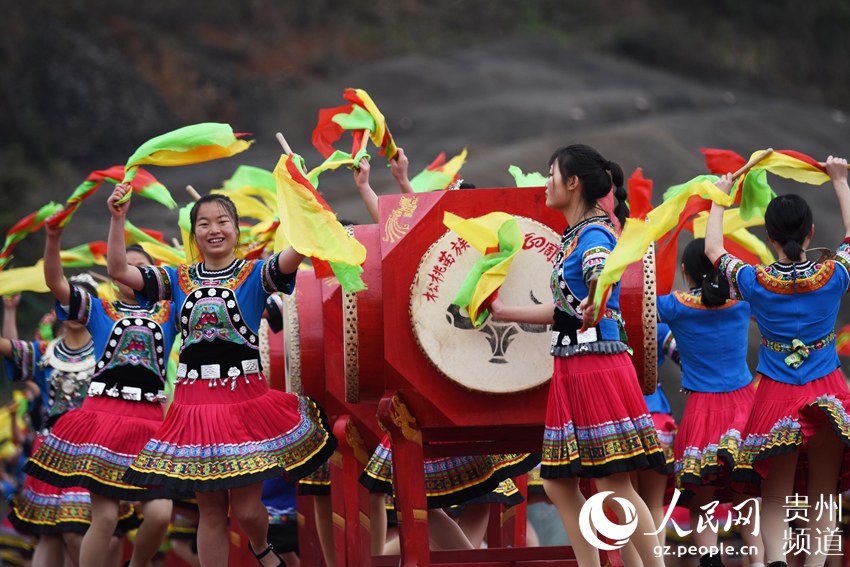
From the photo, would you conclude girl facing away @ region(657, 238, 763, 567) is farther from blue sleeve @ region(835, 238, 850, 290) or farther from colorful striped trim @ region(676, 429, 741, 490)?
blue sleeve @ region(835, 238, 850, 290)

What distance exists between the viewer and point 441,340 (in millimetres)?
4379

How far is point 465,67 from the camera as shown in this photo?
26406 millimetres

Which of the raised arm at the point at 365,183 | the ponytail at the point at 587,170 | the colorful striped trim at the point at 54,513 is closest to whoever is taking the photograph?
the ponytail at the point at 587,170

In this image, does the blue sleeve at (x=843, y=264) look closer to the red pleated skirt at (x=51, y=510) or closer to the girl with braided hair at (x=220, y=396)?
the girl with braided hair at (x=220, y=396)

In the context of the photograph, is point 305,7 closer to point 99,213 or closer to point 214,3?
point 214,3

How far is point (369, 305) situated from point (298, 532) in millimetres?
2102

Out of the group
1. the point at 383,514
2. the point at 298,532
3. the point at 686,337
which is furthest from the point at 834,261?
the point at 298,532

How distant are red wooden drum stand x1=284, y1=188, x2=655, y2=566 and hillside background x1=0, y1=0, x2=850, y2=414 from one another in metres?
11.0

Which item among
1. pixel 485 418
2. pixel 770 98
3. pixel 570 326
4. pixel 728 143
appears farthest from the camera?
pixel 770 98

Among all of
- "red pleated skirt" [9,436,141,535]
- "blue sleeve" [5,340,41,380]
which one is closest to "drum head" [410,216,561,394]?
"red pleated skirt" [9,436,141,535]

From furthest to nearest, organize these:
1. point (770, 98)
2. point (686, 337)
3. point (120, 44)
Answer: point (770, 98) → point (120, 44) → point (686, 337)

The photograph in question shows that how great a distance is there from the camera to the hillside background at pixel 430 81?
19.6m

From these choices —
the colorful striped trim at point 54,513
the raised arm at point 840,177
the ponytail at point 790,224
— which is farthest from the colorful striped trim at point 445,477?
the raised arm at point 840,177

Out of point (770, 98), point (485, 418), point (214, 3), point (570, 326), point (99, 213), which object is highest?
point (214, 3)
